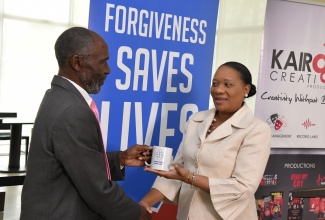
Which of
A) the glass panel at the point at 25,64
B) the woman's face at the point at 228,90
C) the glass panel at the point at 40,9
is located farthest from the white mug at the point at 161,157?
the glass panel at the point at 40,9

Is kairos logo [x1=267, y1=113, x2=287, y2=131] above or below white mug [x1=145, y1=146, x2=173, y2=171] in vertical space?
above

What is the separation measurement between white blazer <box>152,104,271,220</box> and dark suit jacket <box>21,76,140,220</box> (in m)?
0.66

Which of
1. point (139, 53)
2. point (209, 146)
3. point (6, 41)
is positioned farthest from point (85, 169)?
point (6, 41)

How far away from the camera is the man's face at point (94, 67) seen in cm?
175

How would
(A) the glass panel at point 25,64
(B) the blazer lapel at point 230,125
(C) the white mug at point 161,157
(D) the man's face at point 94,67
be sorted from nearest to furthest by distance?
(D) the man's face at point 94,67 < (C) the white mug at point 161,157 < (B) the blazer lapel at point 230,125 < (A) the glass panel at point 25,64

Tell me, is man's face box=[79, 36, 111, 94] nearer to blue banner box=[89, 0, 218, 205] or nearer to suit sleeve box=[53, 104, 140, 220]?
suit sleeve box=[53, 104, 140, 220]

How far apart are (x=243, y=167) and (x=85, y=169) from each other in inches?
34.0

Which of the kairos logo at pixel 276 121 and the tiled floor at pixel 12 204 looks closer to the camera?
the kairos logo at pixel 276 121

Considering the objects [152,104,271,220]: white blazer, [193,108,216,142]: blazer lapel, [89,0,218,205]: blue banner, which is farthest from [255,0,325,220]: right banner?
[152,104,271,220]: white blazer

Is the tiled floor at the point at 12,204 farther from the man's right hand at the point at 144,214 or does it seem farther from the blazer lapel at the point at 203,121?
the man's right hand at the point at 144,214

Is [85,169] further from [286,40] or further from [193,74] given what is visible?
[286,40]

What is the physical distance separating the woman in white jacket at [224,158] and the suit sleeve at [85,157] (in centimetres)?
49

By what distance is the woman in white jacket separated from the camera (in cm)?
225

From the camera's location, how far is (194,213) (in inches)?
93.2
